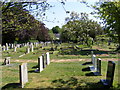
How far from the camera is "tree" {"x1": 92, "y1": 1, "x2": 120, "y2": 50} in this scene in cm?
600

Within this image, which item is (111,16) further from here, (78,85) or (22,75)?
(22,75)

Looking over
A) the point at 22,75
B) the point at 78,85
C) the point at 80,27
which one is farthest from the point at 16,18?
the point at 80,27

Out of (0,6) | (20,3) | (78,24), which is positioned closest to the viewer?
(20,3)

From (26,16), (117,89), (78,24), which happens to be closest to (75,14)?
(78,24)

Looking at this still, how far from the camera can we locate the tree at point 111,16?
6.00 m

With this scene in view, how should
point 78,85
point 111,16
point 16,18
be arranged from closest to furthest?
1. point 111,16
2. point 78,85
3. point 16,18

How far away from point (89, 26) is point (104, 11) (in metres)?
37.5

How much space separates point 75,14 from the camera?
43531mm

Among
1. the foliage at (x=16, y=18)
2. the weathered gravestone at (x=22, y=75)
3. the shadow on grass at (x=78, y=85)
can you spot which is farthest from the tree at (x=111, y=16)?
the weathered gravestone at (x=22, y=75)

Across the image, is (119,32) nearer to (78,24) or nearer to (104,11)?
(104,11)

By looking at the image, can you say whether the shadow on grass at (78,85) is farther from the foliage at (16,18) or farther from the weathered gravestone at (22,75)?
the foliage at (16,18)

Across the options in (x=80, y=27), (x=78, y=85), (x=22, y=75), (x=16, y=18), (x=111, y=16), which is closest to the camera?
(x=111, y=16)

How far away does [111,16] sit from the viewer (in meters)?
6.17

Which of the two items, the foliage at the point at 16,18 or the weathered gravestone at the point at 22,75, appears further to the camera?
the foliage at the point at 16,18
